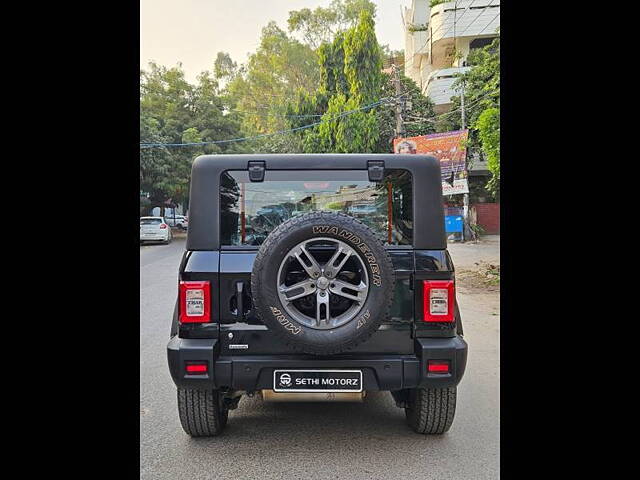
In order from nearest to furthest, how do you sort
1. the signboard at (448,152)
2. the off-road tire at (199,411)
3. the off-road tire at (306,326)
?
the off-road tire at (306,326)
the off-road tire at (199,411)
the signboard at (448,152)

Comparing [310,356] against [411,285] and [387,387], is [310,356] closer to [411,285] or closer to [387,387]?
[387,387]

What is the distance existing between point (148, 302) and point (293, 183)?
6915mm

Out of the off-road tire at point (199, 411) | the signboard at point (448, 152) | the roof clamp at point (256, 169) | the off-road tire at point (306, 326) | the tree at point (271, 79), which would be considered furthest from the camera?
the tree at point (271, 79)

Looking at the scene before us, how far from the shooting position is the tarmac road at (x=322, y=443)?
3158 mm

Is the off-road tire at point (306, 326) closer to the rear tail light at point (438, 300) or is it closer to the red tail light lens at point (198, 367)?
the rear tail light at point (438, 300)

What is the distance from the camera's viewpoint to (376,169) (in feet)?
11.0

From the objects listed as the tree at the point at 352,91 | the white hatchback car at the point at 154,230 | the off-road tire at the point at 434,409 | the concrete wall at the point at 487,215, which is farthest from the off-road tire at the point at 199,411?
the concrete wall at the point at 487,215

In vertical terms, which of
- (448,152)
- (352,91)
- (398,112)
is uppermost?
(352,91)

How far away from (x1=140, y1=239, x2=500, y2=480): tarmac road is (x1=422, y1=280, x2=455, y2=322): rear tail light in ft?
2.99

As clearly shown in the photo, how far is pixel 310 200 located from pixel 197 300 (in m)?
0.96

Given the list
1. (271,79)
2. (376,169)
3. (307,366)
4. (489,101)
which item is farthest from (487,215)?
(307,366)

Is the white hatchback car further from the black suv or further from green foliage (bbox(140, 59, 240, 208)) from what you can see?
the black suv

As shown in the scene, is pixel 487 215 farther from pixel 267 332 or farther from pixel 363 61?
pixel 267 332
